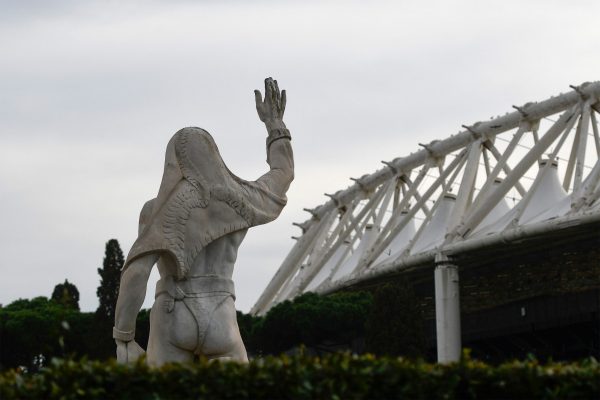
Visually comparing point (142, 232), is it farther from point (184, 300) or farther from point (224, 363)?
point (224, 363)

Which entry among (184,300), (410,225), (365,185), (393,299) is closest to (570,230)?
(393,299)

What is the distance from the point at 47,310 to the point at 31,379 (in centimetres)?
5114

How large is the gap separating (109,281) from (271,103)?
38.5 m

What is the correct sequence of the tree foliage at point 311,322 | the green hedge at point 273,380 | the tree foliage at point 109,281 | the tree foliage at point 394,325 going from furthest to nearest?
the tree foliage at point 311,322, the tree foliage at point 109,281, the tree foliage at point 394,325, the green hedge at point 273,380

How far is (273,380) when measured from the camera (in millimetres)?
10094

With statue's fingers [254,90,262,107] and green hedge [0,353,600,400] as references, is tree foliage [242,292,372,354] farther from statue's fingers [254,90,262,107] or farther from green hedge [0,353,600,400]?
green hedge [0,353,600,400]

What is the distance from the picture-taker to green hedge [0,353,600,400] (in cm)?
989

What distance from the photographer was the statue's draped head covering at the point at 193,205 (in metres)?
12.8

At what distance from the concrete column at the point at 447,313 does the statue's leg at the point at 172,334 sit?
117ft

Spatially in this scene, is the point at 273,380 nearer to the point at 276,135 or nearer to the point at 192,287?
the point at 192,287

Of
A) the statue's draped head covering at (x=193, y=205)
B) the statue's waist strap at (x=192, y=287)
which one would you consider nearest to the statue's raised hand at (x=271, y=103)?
the statue's draped head covering at (x=193, y=205)

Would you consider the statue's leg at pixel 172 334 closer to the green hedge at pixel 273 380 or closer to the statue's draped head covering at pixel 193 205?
the statue's draped head covering at pixel 193 205

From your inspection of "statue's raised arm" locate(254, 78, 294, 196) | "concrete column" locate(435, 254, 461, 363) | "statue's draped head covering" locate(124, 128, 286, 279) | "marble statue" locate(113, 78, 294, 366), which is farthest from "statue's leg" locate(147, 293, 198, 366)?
"concrete column" locate(435, 254, 461, 363)

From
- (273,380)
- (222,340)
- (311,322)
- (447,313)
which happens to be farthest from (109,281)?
(273,380)
